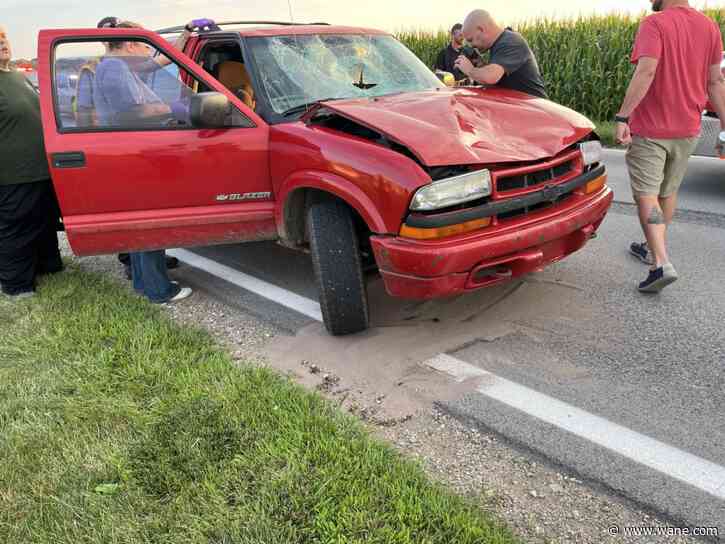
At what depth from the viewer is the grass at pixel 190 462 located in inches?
83.8

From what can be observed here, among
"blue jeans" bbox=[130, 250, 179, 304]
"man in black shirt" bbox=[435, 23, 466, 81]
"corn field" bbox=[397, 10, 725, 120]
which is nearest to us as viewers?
"blue jeans" bbox=[130, 250, 179, 304]

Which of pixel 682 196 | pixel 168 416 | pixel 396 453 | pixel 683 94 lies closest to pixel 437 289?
pixel 396 453

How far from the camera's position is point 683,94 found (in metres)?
3.91

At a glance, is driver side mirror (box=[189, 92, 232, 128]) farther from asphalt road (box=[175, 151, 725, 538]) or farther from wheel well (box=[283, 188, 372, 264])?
asphalt road (box=[175, 151, 725, 538])

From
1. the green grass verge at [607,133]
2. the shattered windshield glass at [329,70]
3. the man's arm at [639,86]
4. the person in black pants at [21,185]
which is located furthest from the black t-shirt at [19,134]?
the green grass verge at [607,133]

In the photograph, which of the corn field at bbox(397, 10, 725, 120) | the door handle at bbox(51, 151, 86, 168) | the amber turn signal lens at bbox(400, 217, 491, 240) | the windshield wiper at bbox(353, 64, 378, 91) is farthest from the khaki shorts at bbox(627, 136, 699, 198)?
the corn field at bbox(397, 10, 725, 120)

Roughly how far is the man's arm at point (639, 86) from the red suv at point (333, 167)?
45 cm

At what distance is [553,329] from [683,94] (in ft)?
6.20

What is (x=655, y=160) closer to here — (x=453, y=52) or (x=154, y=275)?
(x=154, y=275)

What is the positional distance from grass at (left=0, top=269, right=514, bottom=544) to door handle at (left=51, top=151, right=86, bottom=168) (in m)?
1.13

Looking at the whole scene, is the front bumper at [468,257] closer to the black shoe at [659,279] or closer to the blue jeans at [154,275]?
the black shoe at [659,279]

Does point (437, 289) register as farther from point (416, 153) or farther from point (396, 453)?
point (396, 453)

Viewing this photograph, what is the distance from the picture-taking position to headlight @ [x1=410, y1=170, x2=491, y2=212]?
9.52 feet

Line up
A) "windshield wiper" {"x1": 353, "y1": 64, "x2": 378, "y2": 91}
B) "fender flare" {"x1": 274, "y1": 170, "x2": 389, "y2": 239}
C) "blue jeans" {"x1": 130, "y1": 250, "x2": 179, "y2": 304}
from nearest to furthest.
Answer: "fender flare" {"x1": 274, "y1": 170, "x2": 389, "y2": 239} → "windshield wiper" {"x1": 353, "y1": 64, "x2": 378, "y2": 91} → "blue jeans" {"x1": 130, "y1": 250, "x2": 179, "y2": 304}
